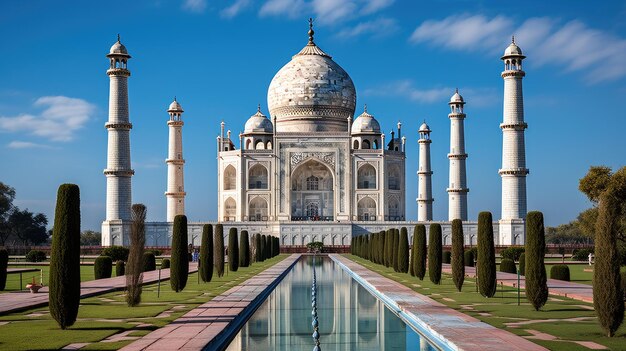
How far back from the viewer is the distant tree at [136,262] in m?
11.6

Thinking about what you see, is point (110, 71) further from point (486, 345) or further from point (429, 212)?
point (486, 345)

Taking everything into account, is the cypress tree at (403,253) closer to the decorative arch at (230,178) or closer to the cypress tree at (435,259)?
the cypress tree at (435,259)

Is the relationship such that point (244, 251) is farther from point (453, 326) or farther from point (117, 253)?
point (453, 326)

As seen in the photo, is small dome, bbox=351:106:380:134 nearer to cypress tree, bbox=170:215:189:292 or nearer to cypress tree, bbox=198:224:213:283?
cypress tree, bbox=198:224:213:283

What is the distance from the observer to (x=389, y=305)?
12.4 m

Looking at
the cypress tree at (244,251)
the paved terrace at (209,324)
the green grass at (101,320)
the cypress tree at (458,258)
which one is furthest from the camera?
the cypress tree at (244,251)

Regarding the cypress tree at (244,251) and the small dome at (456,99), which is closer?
the cypress tree at (244,251)

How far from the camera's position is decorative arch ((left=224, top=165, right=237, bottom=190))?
134 ft

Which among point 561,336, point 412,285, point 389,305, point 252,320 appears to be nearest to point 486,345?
point 561,336

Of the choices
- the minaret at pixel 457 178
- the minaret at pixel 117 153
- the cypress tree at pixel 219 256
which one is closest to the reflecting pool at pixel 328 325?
the cypress tree at pixel 219 256

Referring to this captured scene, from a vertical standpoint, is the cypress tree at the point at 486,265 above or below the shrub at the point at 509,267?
above

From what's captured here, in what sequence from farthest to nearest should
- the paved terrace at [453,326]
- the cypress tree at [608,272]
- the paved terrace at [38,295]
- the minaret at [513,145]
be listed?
the minaret at [513,145] → the paved terrace at [38,295] → the cypress tree at [608,272] → the paved terrace at [453,326]

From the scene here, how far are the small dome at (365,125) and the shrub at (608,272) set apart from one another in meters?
33.6

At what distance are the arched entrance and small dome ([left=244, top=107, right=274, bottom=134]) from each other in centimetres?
308
